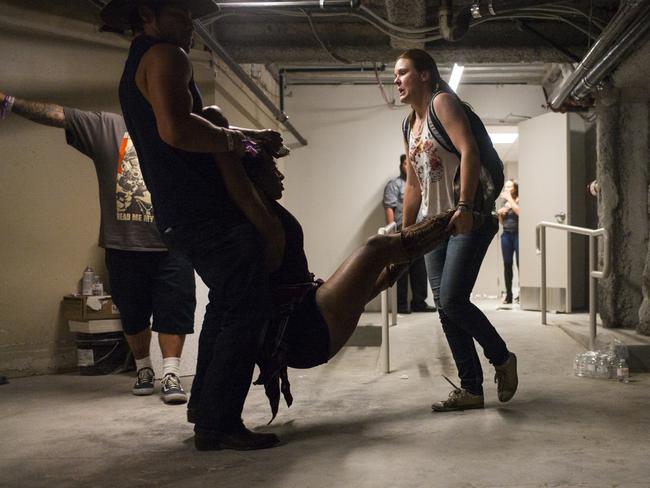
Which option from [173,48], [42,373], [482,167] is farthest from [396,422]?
[42,373]

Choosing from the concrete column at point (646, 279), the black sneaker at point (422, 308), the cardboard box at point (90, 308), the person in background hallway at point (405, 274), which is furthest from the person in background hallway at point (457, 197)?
the black sneaker at point (422, 308)

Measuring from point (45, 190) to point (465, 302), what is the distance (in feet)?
9.32

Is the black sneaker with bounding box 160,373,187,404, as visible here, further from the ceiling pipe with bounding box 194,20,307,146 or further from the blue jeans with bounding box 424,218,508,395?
the ceiling pipe with bounding box 194,20,307,146

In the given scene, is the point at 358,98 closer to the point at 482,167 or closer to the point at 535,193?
the point at 535,193

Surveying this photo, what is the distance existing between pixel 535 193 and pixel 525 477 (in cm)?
572

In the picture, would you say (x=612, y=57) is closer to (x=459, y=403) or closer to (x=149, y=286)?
(x=459, y=403)

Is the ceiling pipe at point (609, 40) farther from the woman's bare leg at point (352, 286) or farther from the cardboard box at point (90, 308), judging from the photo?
the cardboard box at point (90, 308)

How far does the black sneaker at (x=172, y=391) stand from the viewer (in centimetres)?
290

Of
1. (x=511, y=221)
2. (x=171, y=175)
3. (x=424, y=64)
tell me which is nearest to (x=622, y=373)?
(x=424, y=64)

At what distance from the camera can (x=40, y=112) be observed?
10.3 ft

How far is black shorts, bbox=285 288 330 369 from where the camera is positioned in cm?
215

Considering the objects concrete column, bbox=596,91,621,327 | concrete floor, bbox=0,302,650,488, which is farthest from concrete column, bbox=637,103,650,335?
concrete floor, bbox=0,302,650,488

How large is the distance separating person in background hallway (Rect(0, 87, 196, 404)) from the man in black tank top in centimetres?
117

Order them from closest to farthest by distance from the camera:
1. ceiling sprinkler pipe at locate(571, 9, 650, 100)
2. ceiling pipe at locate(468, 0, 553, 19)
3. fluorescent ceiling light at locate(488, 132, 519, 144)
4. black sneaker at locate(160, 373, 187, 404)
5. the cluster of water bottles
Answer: black sneaker at locate(160, 373, 187, 404) → the cluster of water bottles → ceiling sprinkler pipe at locate(571, 9, 650, 100) → ceiling pipe at locate(468, 0, 553, 19) → fluorescent ceiling light at locate(488, 132, 519, 144)
